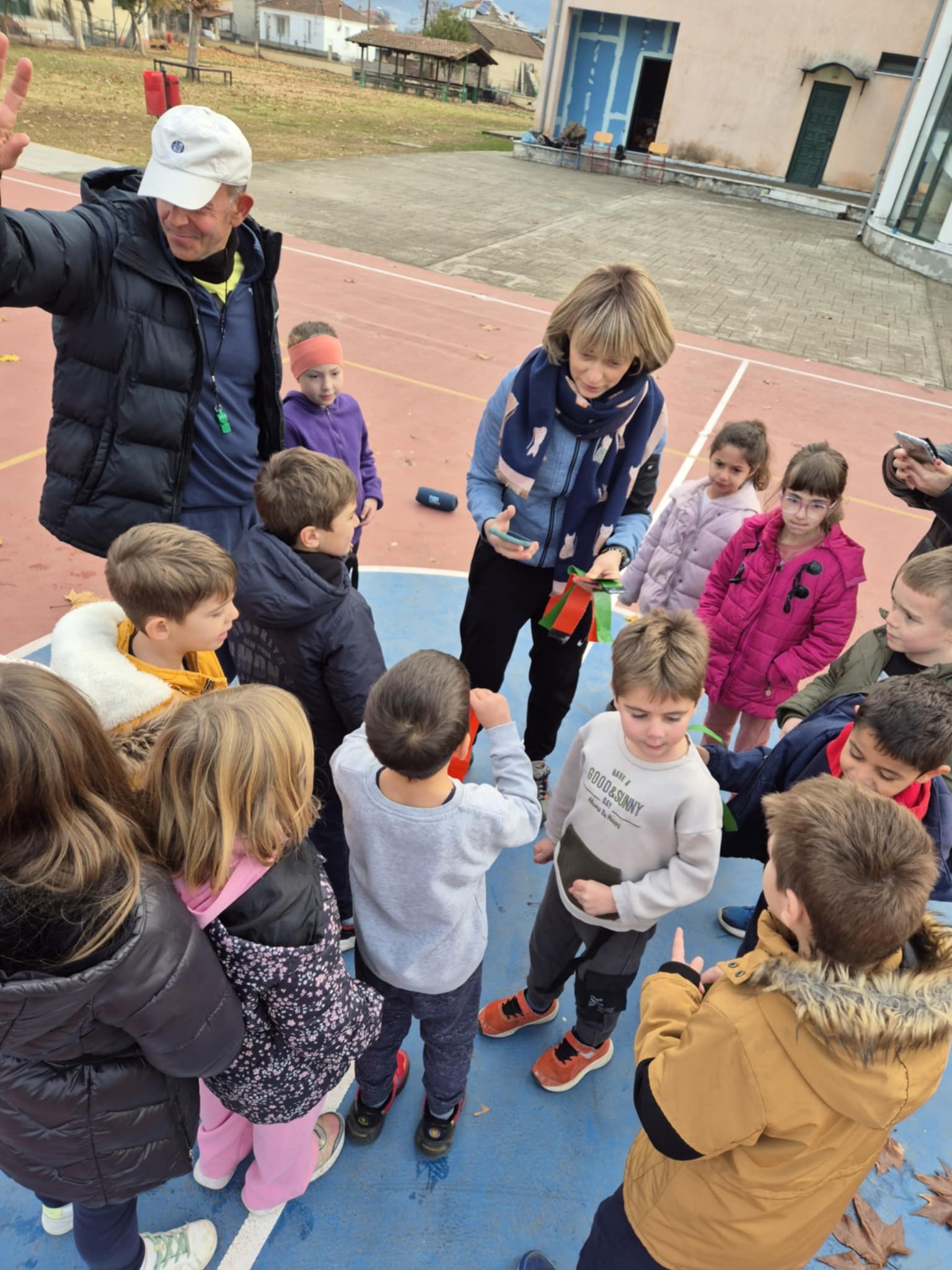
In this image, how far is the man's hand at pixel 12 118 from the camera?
6.93 ft

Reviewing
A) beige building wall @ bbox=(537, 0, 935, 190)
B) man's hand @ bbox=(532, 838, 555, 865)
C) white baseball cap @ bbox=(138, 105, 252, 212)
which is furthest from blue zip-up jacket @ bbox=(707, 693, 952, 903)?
beige building wall @ bbox=(537, 0, 935, 190)

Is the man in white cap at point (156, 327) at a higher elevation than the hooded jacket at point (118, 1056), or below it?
higher

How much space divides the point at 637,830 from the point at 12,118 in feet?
8.74

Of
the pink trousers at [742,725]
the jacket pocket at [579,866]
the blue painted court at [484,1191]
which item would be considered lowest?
the blue painted court at [484,1191]

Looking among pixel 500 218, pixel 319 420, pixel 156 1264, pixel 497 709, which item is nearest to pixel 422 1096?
pixel 156 1264

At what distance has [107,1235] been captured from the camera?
1.90 metres

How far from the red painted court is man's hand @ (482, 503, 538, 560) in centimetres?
202

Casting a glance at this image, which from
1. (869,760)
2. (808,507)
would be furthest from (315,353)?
(869,760)

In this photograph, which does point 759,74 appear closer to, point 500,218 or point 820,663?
point 500,218

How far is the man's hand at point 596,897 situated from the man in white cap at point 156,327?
198 cm

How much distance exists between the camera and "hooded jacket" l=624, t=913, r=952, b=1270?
1354 mm

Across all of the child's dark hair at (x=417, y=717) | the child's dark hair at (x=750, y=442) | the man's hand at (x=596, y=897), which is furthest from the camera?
the child's dark hair at (x=750, y=442)

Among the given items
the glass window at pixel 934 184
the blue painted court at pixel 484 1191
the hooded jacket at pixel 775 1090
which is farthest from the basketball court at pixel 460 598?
the glass window at pixel 934 184

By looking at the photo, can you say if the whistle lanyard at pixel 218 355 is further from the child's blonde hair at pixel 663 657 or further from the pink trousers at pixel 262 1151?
the pink trousers at pixel 262 1151
